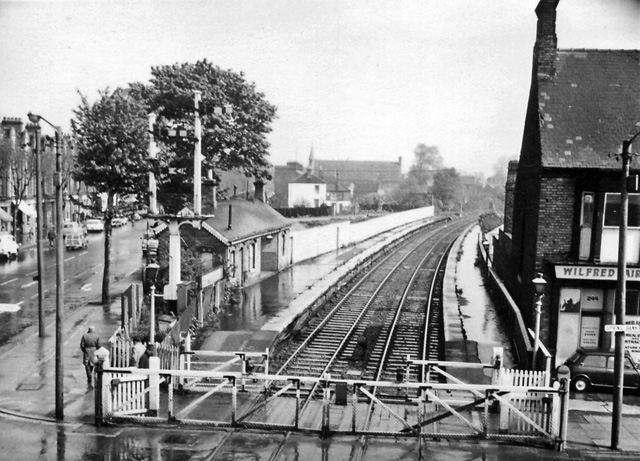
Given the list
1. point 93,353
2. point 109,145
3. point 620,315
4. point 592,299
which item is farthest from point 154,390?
point 109,145

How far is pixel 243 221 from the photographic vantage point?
3353 centimetres

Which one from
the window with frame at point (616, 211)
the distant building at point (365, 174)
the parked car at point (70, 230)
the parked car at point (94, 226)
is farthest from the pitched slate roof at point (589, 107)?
the distant building at point (365, 174)

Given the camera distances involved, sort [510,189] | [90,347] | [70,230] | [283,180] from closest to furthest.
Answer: [90,347], [510,189], [70,230], [283,180]

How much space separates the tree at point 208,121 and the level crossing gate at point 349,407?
1762 centimetres

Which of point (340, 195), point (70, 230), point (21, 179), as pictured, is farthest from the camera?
point (340, 195)

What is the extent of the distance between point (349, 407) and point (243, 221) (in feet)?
63.4

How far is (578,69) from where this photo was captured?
1966cm

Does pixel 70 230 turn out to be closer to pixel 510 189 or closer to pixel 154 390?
pixel 510 189

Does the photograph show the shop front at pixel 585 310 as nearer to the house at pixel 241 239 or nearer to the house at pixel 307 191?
the house at pixel 241 239

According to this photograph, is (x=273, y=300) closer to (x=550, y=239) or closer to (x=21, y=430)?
(x=550, y=239)

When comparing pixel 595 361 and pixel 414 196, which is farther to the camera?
pixel 414 196

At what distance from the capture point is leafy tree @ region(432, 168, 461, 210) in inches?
3265

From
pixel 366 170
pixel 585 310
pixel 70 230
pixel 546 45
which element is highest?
pixel 546 45

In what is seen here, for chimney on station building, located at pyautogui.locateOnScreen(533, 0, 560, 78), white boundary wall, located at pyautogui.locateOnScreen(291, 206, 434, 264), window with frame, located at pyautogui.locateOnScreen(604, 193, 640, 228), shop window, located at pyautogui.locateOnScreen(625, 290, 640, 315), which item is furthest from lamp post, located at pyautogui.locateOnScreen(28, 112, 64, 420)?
→ white boundary wall, located at pyautogui.locateOnScreen(291, 206, 434, 264)
